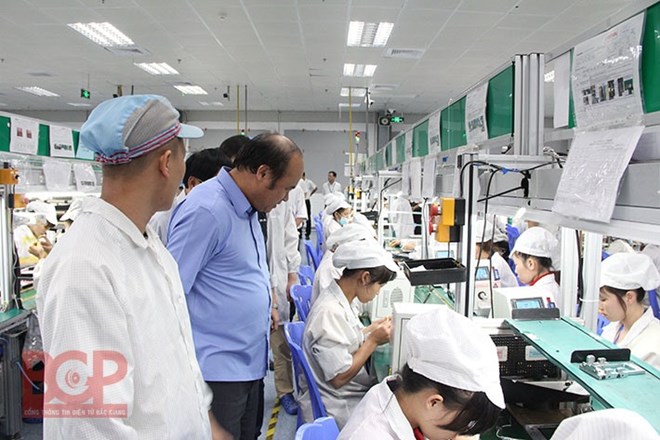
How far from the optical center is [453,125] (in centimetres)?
287

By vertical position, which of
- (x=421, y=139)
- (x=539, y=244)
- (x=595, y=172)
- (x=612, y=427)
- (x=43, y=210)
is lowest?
(x=612, y=427)

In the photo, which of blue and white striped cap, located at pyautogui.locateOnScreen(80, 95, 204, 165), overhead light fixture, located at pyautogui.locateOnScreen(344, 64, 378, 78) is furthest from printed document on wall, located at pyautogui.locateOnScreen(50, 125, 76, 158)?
overhead light fixture, located at pyautogui.locateOnScreen(344, 64, 378, 78)

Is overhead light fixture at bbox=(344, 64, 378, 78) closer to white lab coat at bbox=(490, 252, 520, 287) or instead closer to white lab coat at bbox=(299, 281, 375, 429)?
white lab coat at bbox=(490, 252, 520, 287)

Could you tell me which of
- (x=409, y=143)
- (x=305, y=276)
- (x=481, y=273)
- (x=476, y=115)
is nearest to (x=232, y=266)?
(x=476, y=115)

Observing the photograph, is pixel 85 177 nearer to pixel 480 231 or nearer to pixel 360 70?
pixel 480 231

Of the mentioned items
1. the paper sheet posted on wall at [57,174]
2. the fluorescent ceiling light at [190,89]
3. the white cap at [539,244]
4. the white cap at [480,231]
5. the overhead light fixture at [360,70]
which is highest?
the fluorescent ceiling light at [190,89]

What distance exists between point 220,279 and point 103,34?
20.8ft

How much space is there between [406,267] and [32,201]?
4.42 metres

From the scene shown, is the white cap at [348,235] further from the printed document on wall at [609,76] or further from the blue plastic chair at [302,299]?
the printed document on wall at [609,76]

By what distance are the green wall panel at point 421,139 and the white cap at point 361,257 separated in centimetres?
200

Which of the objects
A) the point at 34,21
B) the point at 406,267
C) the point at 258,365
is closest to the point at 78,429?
the point at 258,365

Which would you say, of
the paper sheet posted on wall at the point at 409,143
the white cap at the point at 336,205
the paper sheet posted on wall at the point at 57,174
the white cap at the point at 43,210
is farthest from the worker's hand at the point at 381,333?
the white cap at the point at 43,210

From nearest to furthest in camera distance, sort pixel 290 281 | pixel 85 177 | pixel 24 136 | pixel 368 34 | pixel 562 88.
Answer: pixel 562 88 → pixel 24 136 → pixel 290 281 → pixel 85 177 → pixel 368 34

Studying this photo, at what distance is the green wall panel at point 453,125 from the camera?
262cm
